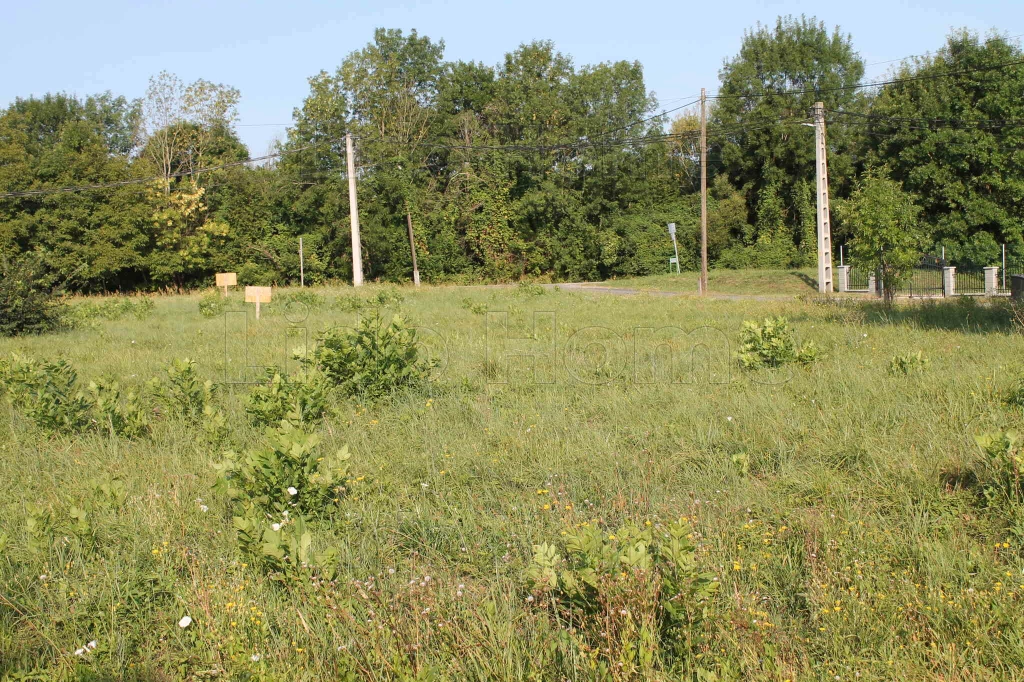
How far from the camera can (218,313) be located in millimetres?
18781

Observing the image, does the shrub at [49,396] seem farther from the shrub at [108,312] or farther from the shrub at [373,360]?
the shrub at [108,312]

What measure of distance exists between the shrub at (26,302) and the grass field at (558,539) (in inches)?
349

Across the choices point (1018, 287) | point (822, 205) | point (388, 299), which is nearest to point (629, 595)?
point (1018, 287)

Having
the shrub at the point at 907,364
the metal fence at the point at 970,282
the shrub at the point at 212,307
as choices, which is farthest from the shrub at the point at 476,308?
the metal fence at the point at 970,282

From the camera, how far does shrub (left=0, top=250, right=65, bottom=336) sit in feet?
49.2

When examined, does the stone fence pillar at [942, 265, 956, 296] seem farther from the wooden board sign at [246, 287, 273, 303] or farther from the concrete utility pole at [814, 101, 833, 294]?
the wooden board sign at [246, 287, 273, 303]

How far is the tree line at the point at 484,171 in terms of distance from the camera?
134ft

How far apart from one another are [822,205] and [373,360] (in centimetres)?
2349

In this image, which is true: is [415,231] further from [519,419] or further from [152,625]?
[152,625]

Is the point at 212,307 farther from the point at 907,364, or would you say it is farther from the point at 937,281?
the point at 937,281

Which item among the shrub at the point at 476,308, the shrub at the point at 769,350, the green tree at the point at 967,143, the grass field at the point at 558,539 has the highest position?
the green tree at the point at 967,143

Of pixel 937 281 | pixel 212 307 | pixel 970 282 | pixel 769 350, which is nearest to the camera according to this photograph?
pixel 769 350

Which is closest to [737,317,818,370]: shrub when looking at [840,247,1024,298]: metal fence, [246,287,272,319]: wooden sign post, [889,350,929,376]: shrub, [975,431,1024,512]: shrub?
[889,350,929,376]: shrub

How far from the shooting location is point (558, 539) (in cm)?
399
